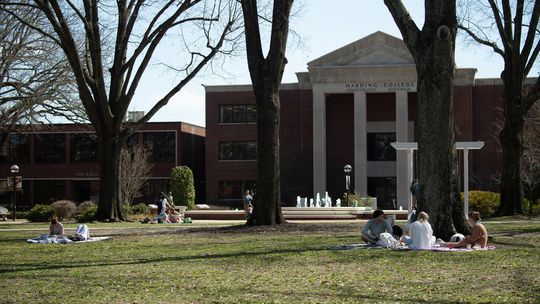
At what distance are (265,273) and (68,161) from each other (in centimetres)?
5674

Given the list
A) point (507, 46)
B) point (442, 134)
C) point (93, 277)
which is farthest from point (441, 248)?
point (507, 46)

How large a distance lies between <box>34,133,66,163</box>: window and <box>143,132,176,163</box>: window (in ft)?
25.9

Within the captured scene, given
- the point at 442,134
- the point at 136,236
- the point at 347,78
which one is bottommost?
the point at 136,236

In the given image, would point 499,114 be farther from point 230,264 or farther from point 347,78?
point 230,264

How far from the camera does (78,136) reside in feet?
219

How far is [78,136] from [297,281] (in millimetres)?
57672

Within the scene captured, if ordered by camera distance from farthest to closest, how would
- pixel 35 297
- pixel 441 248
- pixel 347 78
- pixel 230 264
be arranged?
pixel 347 78 → pixel 441 248 → pixel 230 264 → pixel 35 297

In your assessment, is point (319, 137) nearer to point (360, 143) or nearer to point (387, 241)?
point (360, 143)

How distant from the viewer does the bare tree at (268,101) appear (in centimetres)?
2397

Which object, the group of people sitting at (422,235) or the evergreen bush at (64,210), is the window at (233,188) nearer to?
the evergreen bush at (64,210)

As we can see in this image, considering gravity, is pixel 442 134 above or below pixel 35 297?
above

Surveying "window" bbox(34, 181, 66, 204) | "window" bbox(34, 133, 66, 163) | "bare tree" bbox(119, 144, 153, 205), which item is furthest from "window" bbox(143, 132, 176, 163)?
"window" bbox(34, 181, 66, 204)

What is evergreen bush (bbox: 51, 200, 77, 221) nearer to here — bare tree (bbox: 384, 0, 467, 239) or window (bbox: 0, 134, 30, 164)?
bare tree (bbox: 384, 0, 467, 239)

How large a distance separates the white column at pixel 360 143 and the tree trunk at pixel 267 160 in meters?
33.9
